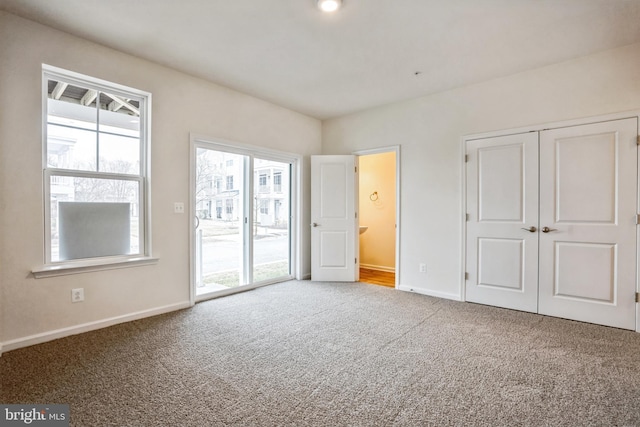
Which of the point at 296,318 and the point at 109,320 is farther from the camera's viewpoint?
the point at 296,318

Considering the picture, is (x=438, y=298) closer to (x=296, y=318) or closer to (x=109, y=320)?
(x=296, y=318)

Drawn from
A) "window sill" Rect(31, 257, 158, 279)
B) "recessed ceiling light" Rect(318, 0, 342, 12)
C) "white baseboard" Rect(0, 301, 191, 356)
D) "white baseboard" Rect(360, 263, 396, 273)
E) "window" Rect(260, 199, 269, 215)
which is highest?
"recessed ceiling light" Rect(318, 0, 342, 12)

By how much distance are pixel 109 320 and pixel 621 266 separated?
4929 millimetres

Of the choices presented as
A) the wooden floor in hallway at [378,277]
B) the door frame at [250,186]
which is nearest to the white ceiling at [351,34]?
the door frame at [250,186]

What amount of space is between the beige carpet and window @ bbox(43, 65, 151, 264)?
0.84 meters

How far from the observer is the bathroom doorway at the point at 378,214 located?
5867 mm

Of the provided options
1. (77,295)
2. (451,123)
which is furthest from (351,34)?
(77,295)

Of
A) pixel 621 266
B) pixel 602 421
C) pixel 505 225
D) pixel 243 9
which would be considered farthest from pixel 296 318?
pixel 621 266

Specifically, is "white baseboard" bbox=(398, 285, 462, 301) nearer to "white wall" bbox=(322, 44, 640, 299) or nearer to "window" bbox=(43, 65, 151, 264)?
"white wall" bbox=(322, 44, 640, 299)

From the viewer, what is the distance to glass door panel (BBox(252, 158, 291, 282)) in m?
4.45

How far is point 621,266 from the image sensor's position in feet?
9.61

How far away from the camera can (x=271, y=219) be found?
185 inches

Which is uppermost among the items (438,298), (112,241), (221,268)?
(112,241)

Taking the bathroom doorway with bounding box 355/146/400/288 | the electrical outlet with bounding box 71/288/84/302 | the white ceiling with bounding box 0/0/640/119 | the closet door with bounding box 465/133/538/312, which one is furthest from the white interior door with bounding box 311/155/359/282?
the electrical outlet with bounding box 71/288/84/302
